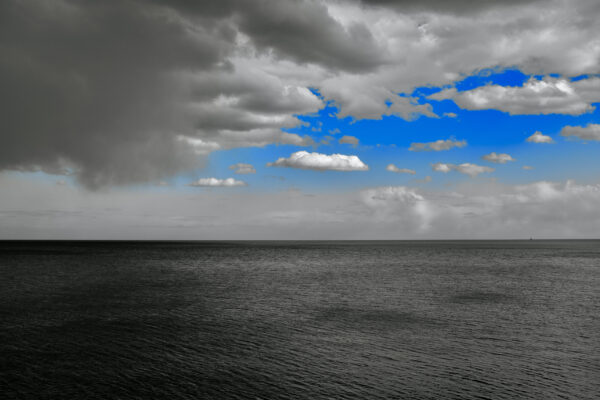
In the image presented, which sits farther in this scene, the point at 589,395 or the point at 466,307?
the point at 466,307

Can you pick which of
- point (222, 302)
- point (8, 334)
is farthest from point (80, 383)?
point (222, 302)

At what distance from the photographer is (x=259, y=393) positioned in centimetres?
2731

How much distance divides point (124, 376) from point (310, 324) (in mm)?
21863

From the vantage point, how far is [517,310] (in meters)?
56.1

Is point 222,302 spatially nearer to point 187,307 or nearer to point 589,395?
point 187,307

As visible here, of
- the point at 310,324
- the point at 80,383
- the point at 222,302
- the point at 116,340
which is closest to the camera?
the point at 80,383

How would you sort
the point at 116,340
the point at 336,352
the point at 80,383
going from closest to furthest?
the point at 80,383 → the point at 336,352 → the point at 116,340

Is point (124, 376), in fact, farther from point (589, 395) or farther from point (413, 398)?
point (589, 395)

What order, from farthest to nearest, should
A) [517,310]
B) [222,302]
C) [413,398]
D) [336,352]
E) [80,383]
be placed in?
[222,302], [517,310], [336,352], [80,383], [413,398]

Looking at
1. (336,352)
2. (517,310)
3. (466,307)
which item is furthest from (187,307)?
(517,310)

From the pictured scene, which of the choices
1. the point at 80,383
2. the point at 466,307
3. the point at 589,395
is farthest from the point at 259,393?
the point at 466,307

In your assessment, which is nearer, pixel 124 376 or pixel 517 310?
pixel 124 376

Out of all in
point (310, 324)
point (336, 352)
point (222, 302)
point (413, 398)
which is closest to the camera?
point (413, 398)

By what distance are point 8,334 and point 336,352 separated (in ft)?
104
